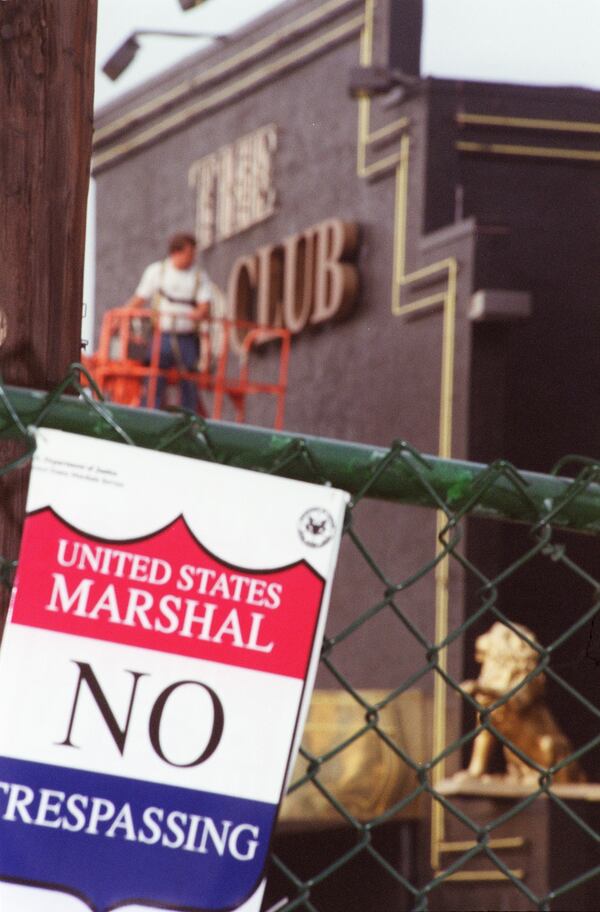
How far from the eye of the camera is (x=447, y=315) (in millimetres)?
12672

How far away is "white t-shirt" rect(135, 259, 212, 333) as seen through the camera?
1330cm

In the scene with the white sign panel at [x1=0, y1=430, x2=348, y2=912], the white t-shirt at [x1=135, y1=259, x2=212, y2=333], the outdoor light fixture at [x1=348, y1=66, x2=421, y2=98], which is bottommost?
the white sign panel at [x1=0, y1=430, x2=348, y2=912]

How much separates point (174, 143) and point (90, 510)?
15655mm

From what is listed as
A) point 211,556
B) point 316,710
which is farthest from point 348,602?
point 211,556

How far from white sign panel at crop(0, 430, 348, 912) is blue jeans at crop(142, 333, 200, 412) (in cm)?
1150

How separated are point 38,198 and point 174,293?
11.6 m

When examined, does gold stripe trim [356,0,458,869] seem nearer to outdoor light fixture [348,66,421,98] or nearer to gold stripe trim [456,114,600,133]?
outdoor light fixture [348,66,421,98]

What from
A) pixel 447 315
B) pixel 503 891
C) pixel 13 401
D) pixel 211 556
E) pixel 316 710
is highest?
pixel 447 315

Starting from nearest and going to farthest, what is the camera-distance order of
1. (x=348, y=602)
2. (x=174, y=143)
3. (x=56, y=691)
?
(x=56, y=691) < (x=348, y=602) < (x=174, y=143)

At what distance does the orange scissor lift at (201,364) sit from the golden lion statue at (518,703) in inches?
132

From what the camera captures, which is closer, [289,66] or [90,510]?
[90,510]

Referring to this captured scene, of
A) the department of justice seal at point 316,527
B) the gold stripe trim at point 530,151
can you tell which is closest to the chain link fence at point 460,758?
the gold stripe trim at point 530,151

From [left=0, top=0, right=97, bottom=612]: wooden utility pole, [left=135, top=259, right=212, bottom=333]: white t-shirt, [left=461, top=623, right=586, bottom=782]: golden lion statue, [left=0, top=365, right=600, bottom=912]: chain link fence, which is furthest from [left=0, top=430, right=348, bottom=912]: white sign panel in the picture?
[left=135, top=259, right=212, bottom=333]: white t-shirt

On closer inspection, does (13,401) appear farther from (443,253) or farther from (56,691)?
(443,253)
